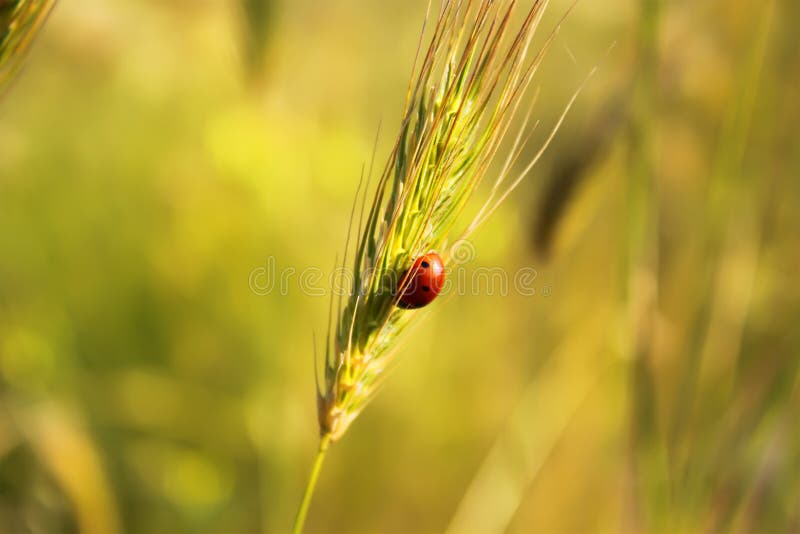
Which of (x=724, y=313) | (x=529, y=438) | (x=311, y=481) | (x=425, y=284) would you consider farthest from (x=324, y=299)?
(x=311, y=481)

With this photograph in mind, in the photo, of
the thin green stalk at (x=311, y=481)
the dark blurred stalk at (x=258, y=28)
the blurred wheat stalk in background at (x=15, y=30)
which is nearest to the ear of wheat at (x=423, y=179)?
the thin green stalk at (x=311, y=481)

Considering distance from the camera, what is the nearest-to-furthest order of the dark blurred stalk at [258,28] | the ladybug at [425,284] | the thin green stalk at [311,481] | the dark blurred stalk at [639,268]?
the thin green stalk at [311,481]
the ladybug at [425,284]
the dark blurred stalk at [639,268]
the dark blurred stalk at [258,28]

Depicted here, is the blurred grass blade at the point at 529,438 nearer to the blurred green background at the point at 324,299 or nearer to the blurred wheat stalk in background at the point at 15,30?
the blurred green background at the point at 324,299

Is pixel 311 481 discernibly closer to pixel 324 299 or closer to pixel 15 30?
pixel 15 30

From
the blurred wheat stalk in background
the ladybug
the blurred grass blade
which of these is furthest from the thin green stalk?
the blurred grass blade

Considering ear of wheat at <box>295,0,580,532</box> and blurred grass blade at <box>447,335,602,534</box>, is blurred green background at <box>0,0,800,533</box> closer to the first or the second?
blurred grass blade at <box>447,335,602,534</box>

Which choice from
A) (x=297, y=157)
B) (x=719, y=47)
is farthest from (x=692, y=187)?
(x=297, y=157)

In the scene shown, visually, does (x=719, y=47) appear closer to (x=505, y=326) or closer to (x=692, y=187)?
(x=692, y=187)
